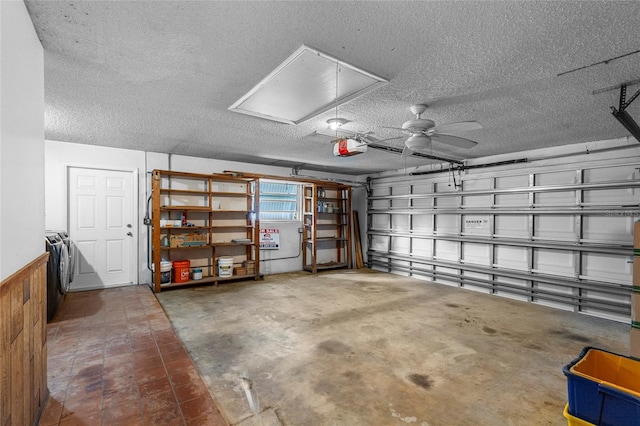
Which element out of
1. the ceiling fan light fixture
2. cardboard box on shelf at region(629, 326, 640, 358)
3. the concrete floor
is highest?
the ceiling fan light fixture

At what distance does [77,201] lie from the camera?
16.3ft

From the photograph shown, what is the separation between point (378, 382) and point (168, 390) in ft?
5.47

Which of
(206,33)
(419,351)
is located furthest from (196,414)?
(206,33)

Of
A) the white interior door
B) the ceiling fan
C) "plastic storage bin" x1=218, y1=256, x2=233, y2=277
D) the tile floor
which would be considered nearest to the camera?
the tile floor

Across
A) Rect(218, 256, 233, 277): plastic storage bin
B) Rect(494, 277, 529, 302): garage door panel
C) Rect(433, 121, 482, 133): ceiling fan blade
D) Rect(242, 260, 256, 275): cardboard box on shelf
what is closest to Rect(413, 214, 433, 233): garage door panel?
Rect(494, 277, 529, 302): garage door panel

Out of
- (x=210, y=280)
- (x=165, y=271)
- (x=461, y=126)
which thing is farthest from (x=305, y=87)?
(x=210, y=280)

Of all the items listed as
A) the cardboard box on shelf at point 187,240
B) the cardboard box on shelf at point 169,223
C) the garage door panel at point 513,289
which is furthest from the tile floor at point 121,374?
the garage door panel at point 513,289

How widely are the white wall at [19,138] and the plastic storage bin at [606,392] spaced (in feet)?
8.80

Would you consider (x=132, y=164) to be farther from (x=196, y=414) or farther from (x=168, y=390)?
(x=196, y=414)

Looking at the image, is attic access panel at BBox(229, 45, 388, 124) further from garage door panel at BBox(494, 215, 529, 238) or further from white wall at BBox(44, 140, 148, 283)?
garage door panel at BBox(494, 215, 529, 238)

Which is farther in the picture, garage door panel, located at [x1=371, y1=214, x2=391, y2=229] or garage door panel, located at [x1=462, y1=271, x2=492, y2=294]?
garage door panel, located at [x1=371, y1=214, x2=391, y2=229]

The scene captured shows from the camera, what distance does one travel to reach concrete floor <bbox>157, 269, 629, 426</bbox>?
212 centimetres

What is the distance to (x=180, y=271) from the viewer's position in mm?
5406

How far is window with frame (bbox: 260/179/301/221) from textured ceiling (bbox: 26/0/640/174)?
10.4 feet
